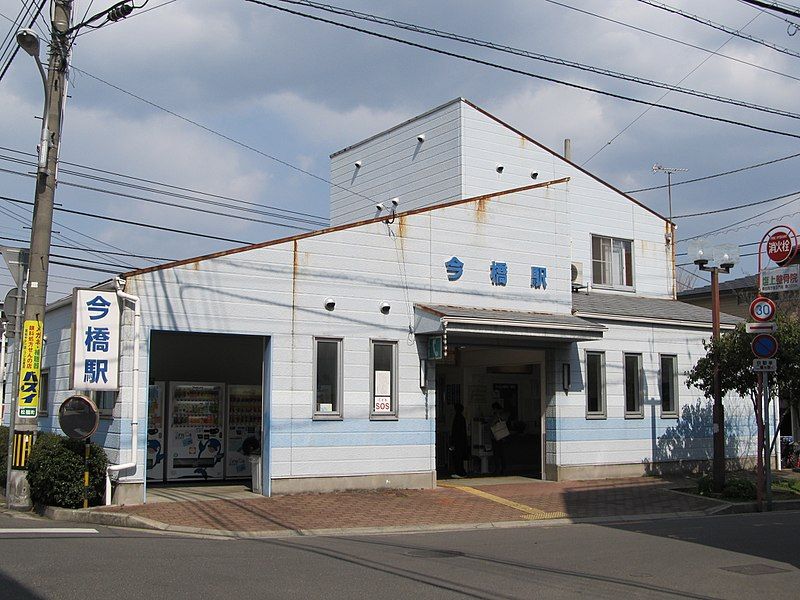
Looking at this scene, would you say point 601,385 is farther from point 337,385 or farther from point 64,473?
point 64,473

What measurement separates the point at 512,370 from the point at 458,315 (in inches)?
246

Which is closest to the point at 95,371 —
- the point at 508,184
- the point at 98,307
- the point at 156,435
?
the point at 98,307

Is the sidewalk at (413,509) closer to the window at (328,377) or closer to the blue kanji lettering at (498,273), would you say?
the window at (328,377)

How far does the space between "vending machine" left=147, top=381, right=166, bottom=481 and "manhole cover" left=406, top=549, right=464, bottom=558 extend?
27.2ft

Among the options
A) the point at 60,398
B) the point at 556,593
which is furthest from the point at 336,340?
the point at 556,593

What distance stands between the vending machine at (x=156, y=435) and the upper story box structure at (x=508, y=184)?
9608mm

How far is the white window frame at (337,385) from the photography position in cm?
1631

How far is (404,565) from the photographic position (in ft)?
32.4

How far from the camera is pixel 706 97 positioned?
15.5 meters

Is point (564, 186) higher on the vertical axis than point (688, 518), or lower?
→ higher

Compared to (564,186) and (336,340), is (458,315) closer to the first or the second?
(336,340)

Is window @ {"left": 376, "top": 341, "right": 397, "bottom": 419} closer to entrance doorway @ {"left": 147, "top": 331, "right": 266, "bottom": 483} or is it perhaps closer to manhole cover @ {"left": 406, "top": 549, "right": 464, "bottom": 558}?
entrance doorway @ {"left": 147, "top": 331, "right": 266, "bottom": 483}

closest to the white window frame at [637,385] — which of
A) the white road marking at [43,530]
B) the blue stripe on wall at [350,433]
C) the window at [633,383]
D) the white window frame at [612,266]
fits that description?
the window at [633,383]

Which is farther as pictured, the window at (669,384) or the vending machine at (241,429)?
the window at (669,384)
